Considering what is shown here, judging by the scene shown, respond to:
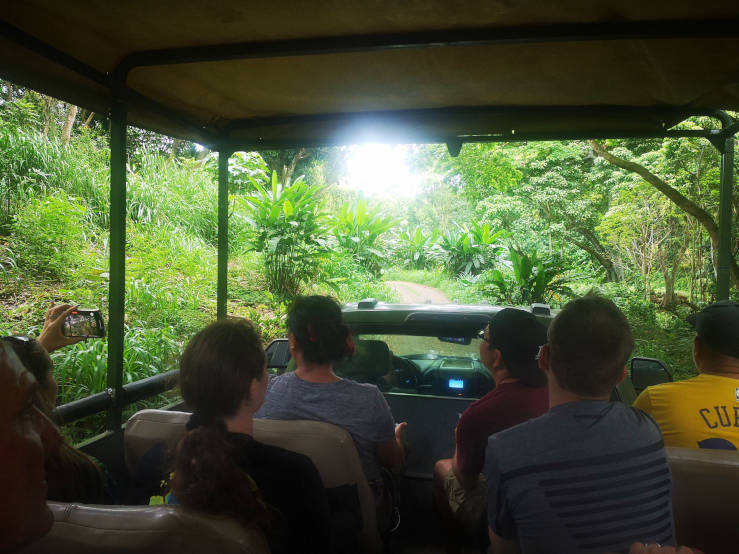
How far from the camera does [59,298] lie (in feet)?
23.4

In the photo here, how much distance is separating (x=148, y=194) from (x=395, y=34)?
28.1 ft

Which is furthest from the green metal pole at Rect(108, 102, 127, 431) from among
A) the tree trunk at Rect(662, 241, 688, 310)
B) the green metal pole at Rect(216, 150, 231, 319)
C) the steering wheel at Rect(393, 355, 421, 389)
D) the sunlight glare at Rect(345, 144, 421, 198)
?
the sunlight glare at Rect(345, 144, 421, 198)

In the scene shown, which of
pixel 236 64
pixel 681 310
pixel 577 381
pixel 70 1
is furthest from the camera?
pixel 681 310

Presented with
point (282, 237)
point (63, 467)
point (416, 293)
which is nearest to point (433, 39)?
point (63, 467)

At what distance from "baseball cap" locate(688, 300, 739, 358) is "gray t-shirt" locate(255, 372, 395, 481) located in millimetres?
1294

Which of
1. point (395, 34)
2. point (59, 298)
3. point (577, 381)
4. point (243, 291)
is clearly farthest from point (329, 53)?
point (243, 291)

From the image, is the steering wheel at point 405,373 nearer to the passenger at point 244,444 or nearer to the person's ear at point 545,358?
the person's ear at point 545,358

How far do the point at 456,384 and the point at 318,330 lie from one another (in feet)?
4.41

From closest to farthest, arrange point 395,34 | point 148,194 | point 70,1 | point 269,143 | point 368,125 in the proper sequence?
1. point 70,1
2. point 395,34
3. point 368,125
4. point 269,143
5. point 148,194

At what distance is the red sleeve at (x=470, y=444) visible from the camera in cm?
218

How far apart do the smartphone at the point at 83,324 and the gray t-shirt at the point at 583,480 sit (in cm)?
172

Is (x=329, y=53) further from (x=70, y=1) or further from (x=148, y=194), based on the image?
(x=148, y=194)

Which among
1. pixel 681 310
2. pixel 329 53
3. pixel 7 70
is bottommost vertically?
pixel 681 310

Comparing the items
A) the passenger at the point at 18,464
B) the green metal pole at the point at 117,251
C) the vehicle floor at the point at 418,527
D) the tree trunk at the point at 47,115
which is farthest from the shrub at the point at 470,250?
the passenger at the point at 18,464
